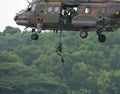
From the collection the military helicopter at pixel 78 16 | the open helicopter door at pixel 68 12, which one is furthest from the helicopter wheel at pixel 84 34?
the open helicopter door at pixel 68 12

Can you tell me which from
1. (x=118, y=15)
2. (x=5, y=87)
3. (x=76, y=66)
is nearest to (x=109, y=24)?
(x=118, y=15)

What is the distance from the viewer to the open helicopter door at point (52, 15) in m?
73.1

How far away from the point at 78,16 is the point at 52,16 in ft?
8.06

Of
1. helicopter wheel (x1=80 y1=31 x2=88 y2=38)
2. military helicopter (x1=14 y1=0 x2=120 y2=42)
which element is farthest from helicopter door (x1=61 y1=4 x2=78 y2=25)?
helicopter wheel (x1=80 y1=31 x2=88 y2=38)

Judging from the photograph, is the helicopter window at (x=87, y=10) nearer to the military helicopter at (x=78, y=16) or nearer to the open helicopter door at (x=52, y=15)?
the military helicopter at (x=78, y=16)

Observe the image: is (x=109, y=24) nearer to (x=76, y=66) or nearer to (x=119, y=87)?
(x=119, y=87)

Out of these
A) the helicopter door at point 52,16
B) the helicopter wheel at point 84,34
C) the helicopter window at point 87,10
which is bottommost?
the helicopter wheel at point 84,34

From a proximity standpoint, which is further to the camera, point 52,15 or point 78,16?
point 52,15

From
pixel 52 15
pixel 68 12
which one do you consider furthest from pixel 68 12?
pixel 52 15

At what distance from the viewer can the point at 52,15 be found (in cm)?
7344

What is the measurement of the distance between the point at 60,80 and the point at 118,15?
122 metres

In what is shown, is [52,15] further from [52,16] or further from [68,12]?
[68,12]

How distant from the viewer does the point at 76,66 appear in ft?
637

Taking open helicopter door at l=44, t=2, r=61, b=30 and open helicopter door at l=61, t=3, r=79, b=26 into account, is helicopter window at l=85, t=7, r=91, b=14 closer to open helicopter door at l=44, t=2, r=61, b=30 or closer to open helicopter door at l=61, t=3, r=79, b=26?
open helicopter door at l=61, t=3, r=79, b=26
